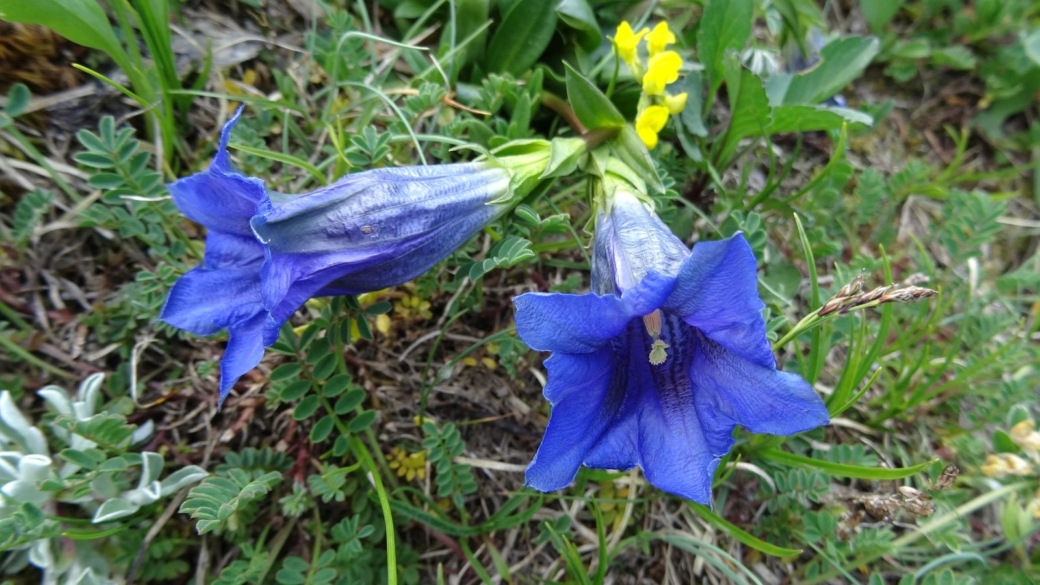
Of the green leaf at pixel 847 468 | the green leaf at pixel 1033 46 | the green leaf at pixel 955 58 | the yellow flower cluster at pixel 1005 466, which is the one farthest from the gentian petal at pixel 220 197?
the green leaf at pixel 1033 46

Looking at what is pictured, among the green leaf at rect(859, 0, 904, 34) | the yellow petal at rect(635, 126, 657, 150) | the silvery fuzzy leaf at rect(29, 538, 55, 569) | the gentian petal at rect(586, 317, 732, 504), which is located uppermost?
the yellow petal at rect(635, 126, 657, 150)

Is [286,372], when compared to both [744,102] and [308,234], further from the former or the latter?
[744,102]

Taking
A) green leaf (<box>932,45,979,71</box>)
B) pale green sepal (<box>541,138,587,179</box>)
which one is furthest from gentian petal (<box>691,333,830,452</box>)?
green leaf (<box>932,45,979,71</box>)

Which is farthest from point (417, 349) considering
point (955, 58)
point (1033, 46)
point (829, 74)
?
point (1033, 46)

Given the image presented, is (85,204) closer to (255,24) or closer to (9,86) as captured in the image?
(9,86)

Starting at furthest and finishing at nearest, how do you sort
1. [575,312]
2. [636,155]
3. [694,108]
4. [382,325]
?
[694,108], [382,325], [636,155], [575,312]

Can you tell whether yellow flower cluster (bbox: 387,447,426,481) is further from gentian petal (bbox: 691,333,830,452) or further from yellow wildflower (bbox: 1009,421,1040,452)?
yellow wildflower (bbox: 1009,421,1040,452)
